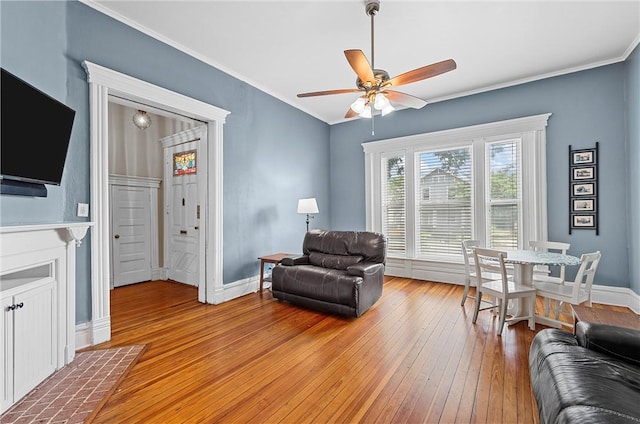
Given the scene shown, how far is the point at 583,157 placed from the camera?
3844 millimetres

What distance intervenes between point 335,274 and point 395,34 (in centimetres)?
276

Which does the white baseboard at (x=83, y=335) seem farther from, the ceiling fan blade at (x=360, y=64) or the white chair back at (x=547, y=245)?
the white chair back at (x=547, y=245)

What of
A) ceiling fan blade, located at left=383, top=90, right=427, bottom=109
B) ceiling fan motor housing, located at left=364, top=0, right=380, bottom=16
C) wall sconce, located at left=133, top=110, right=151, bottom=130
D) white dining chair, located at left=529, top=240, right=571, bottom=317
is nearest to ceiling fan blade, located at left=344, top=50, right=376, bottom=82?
ceiling fan blade, located at left=383, top=90, right=427, bottom=109

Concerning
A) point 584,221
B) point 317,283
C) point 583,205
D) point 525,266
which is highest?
point 583,205

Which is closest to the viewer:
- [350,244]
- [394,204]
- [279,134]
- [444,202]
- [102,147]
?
[102,147]

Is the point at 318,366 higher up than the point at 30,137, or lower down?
lower down

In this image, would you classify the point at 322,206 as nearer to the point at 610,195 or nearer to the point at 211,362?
the point at 211,362

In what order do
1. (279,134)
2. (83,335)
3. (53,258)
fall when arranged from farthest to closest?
(279,134), (83,335), (53,258)

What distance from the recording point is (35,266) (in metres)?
1.95

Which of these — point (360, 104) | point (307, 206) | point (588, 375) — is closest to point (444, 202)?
point (307, 206)

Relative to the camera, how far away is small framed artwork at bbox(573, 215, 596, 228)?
3787 millimetres

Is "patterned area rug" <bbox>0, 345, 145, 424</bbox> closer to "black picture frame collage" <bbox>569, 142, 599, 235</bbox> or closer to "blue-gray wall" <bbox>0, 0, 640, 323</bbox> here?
"blue-gray wall" <bbox>0, 0, 640, 323</bbox>

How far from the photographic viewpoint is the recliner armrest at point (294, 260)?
388 centimetres

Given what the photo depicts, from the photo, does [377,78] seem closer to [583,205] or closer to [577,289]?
[577,289]
